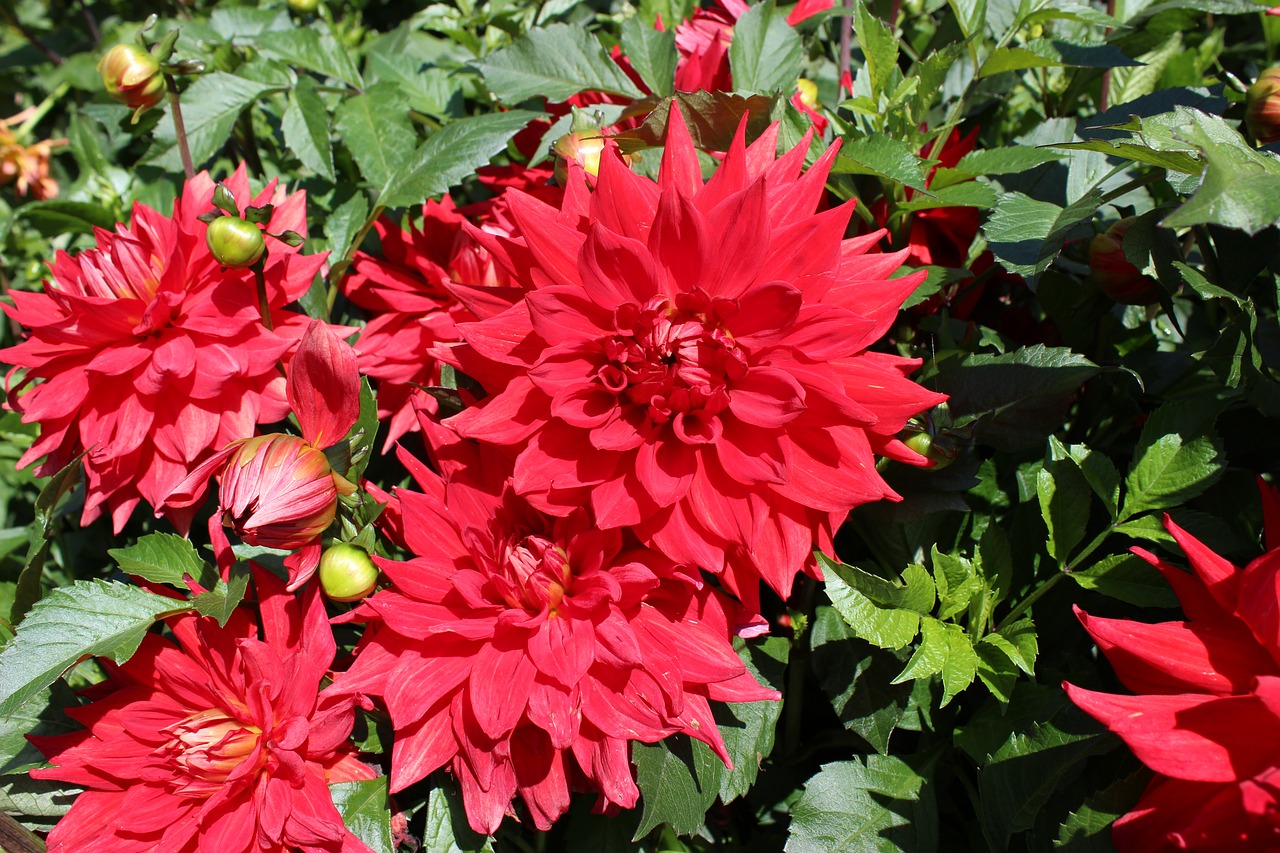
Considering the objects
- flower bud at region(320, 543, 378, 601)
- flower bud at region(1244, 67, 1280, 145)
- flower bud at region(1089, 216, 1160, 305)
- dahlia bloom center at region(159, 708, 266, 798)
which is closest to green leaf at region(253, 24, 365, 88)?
flower bud at region(320, 543, 378, 601)

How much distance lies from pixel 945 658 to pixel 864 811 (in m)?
0.21

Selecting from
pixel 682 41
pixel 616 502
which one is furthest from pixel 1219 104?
pixel 616 502

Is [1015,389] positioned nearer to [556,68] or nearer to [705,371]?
[705,371]

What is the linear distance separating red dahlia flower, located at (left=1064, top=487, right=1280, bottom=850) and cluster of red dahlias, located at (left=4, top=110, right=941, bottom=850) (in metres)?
0.25

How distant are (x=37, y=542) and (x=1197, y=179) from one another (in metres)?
1.31

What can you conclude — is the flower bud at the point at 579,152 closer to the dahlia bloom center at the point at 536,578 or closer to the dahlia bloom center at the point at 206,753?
the dahlia bloom center at the point at 536,578

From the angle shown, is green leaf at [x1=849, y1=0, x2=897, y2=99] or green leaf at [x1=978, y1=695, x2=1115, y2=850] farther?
green leaf at [x1=849, y1=0, x2=897, y2=99]

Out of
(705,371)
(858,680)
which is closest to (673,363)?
(705,371)

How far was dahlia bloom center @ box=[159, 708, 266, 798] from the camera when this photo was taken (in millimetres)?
918

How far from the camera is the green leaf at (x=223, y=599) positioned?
34.7 inches

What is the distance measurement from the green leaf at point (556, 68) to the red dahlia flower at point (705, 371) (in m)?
0.43

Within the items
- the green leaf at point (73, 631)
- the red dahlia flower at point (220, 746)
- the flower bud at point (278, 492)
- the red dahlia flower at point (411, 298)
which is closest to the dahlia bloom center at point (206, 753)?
the red dahlia flower at point (220, 746)

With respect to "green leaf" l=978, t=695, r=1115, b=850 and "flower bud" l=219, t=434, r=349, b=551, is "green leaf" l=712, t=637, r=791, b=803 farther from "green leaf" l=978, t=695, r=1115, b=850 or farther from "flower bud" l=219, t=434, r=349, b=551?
"flower bud" l=219, t=434, r=349, b=551

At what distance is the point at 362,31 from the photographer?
6.36ft
